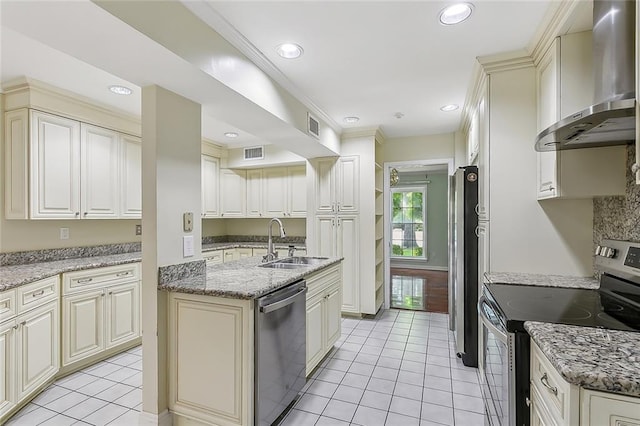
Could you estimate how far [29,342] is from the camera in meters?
2.20

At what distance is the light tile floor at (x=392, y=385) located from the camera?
207cm

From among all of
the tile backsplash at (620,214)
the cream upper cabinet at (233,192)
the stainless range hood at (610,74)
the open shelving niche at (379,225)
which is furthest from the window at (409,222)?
the stainless range hood at (610,74)

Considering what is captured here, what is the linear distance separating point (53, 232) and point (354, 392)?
3123mm

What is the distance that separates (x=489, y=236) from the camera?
2268 millimetres

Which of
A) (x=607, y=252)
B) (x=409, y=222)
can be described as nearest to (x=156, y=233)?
(x=607, y=252)

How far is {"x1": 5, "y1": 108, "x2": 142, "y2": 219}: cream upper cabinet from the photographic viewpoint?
260 cm

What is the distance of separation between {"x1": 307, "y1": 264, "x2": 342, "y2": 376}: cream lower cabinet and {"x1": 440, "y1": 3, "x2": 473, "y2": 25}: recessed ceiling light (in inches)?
77.6

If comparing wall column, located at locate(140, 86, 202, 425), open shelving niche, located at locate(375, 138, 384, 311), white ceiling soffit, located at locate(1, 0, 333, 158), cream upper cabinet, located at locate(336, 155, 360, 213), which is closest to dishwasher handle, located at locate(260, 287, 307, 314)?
wall column, located at locate(140, 86, 202, 425)

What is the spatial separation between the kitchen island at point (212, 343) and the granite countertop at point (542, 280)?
4.58 ft

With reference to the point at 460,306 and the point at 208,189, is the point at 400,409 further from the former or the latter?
the point at 208,189

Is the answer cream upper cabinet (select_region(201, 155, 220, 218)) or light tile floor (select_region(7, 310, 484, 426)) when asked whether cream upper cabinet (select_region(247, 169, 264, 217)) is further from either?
light tile floor (select_region(7, 310, 484, 426))

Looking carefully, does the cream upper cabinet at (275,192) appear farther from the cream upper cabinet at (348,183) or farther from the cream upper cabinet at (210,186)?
the cream upper cabinet at (348,183)

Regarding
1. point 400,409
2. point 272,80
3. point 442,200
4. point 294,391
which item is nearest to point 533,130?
point 272,80

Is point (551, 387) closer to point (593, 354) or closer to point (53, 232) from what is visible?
point (593, 354)
